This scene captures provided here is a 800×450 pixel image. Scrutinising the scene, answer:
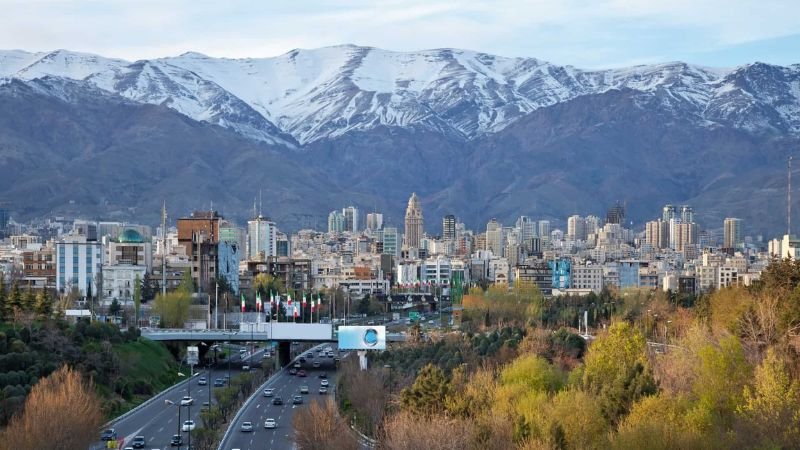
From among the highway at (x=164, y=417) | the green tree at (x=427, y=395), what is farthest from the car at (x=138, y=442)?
the green tree at (x=427, y=395)

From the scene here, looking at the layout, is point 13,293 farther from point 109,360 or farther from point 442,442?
point 442,442

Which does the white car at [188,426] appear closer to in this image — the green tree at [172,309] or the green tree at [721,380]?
the green tree at [721,380]

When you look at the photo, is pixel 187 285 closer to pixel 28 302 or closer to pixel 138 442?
pixel 28 302

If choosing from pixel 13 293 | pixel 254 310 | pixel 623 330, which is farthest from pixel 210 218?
pixel 623 330

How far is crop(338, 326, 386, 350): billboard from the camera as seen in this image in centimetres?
9206

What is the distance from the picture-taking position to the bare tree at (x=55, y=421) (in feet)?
166

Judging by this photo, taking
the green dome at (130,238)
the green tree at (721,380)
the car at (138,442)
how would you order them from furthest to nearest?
the green dome at (130,238) → the car at (138,442) → the green tree at (721,380)

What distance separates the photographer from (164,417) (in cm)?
7200

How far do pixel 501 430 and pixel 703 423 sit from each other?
20.1 feet

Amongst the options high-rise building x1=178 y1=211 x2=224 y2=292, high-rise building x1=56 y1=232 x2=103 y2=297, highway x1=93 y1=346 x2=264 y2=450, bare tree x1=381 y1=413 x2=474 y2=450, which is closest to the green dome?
high-rise building x1=178 y1=211 x2=224 y2=292

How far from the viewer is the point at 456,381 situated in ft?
209

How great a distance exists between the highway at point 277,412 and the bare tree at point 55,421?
5.86 meters

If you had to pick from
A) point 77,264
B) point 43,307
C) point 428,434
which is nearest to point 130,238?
point 77,264

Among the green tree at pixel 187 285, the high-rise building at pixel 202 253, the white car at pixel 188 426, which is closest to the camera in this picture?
the white car at pixel 188 426
